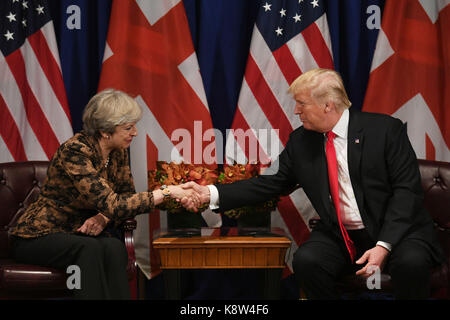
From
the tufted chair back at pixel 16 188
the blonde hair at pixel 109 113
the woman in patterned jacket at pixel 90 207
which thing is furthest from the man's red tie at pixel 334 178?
the tufted chair back at pixel 16 188

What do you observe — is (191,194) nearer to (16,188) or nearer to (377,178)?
(377,178)

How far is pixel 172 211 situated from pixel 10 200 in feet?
3.90

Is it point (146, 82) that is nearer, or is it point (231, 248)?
point (231, 248)

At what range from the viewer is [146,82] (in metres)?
4.31

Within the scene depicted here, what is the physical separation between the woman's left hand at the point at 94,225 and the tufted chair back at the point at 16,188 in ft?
2.63

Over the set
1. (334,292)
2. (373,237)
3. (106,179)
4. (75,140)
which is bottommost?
(334,292)

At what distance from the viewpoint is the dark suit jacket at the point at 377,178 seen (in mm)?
3123

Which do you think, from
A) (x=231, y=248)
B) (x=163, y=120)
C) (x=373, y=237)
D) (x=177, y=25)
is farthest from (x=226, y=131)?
(x=373, y=237)

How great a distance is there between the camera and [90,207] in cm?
336

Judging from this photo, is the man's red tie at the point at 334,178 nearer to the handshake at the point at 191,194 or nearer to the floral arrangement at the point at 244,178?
the floral arrangement at the point at 244,178

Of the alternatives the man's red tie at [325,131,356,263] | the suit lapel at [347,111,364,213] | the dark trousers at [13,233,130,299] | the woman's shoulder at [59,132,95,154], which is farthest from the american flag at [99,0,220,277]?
the suit lapel at [347,111,364,213]

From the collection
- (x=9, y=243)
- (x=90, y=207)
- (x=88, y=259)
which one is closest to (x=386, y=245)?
(x=88, y=259)

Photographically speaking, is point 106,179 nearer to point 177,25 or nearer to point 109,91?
point 109,91

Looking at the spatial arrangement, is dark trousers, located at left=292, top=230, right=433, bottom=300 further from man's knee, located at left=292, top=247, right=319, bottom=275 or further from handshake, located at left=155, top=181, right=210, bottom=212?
handshake, located at left=155, top=181, right=210, bottom=212
